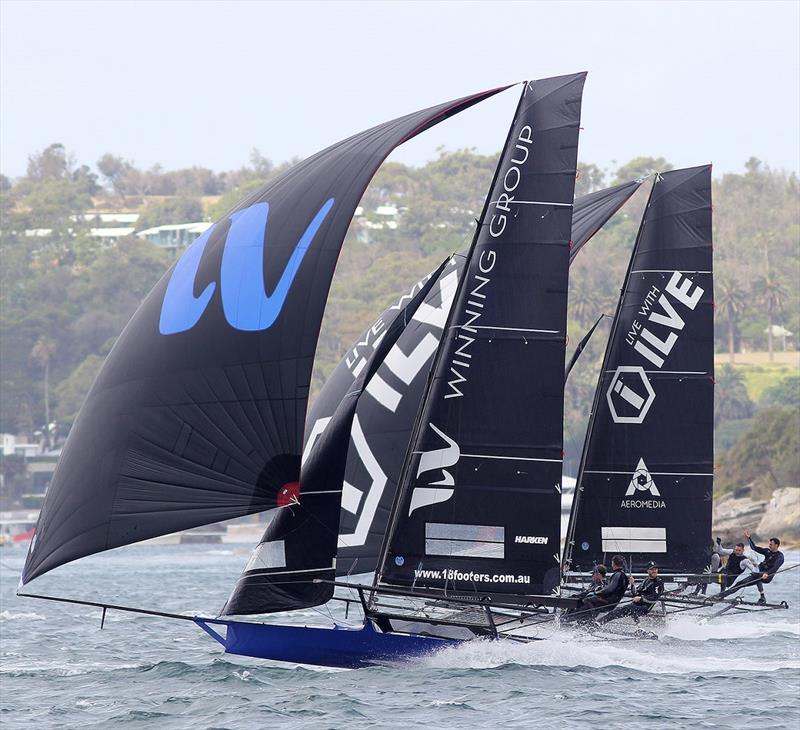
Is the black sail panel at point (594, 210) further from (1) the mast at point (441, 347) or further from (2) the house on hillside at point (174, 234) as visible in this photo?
(2) the house on hillside at point (174, 234)

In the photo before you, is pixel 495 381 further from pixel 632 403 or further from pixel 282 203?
pixel 632 403

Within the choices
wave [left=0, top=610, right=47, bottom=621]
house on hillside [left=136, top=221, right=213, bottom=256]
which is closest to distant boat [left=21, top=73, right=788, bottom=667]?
wave [left=0, top=610, right=47, bottom=621]

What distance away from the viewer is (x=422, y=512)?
16.2 m

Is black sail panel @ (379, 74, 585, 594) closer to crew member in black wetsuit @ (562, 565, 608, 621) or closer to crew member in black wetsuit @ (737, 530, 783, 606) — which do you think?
crew member in black wetsuit @ (562, 565, 608, 621)

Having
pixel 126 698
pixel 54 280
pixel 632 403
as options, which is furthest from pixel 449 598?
pixel 54 280

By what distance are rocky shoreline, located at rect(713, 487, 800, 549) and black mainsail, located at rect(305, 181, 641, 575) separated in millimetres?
33126

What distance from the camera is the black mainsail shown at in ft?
58.5

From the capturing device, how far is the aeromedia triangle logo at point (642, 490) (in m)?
20.8

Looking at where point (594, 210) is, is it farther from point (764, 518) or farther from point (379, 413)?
point (764, 518)

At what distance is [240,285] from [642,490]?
8.16 metres

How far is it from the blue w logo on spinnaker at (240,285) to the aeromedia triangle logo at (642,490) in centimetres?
772

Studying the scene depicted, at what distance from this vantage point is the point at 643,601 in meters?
17.4

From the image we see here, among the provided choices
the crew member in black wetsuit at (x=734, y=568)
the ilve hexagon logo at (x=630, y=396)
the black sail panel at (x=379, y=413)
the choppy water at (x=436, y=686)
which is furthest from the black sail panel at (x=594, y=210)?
the choppy water at (x=436, y=686)

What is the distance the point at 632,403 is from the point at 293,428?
775 cm
